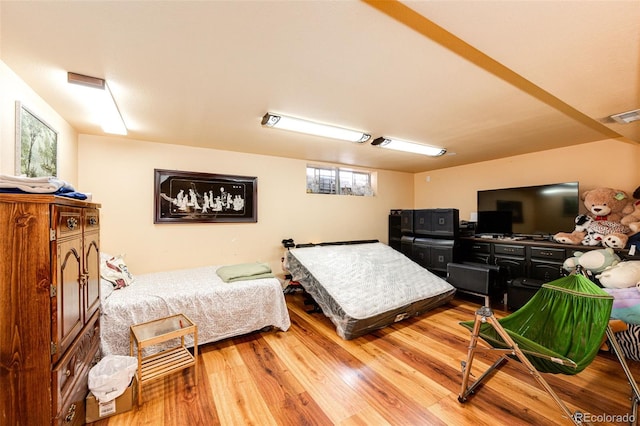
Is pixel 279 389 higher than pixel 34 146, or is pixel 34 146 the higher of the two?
pixel 34 146

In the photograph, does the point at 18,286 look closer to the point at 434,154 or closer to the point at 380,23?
the point at 380,23

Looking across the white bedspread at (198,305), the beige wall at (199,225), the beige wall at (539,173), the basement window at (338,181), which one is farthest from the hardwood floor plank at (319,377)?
the beige wall at (539,173)

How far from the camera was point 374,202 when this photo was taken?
5.29 meters

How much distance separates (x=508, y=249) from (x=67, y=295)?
485 cm

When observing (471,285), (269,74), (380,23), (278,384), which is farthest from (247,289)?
(471,285)

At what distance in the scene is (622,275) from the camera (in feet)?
8.48

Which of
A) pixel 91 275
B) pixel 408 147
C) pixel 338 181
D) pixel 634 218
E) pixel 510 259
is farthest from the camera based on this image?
pixel 338 181

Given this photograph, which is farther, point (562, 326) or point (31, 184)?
point (562, 326)

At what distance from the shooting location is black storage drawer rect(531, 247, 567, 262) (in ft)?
10.9

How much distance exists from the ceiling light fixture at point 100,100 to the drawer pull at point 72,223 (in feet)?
3.24

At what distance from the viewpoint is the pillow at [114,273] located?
8.22 ft

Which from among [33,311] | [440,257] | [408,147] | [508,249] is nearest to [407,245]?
[440,257]

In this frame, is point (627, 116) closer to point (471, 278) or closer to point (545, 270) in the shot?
point (545, 270)

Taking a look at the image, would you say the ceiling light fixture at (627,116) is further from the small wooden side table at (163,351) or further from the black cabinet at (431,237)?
the small wooden side table at (163,351)
